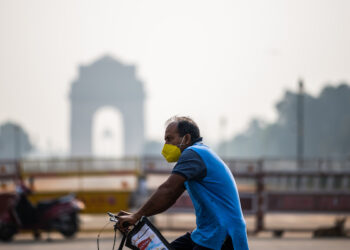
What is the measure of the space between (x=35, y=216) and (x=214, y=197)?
8.95m

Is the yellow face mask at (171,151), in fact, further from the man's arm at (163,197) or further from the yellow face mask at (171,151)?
the man's arm at (163,197)

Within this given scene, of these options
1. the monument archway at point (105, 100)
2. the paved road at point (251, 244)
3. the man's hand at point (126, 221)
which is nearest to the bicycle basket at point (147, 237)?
the man's hand at point (126, 221)

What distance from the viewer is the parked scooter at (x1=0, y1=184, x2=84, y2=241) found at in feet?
38.8

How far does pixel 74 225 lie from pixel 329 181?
5559mm

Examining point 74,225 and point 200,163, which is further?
point 74,225

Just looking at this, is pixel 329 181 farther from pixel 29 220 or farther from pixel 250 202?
pixel 29 220

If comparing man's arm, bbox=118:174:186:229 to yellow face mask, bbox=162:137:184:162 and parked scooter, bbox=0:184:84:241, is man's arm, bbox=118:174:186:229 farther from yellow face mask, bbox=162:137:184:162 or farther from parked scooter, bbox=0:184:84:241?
parked scooter, bbox=0:184:84:241

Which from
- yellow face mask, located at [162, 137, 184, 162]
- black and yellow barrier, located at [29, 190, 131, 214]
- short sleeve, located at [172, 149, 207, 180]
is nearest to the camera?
short sleeve, located at [172, 149, 207, 180]

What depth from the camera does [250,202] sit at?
12828 millimetres

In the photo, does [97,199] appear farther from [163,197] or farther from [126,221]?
[163,197]

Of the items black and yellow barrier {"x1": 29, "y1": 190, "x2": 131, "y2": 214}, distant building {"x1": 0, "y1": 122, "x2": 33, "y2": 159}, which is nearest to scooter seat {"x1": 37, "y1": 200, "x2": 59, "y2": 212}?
black and yellow barrier {"x1": 29, "y1": 190, "x2": 131, "y2": 214}

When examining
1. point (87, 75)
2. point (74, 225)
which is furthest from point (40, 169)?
point (87, 75)

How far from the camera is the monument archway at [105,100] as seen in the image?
437 feet

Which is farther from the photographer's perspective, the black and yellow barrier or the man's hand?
the black and yellow barrier
